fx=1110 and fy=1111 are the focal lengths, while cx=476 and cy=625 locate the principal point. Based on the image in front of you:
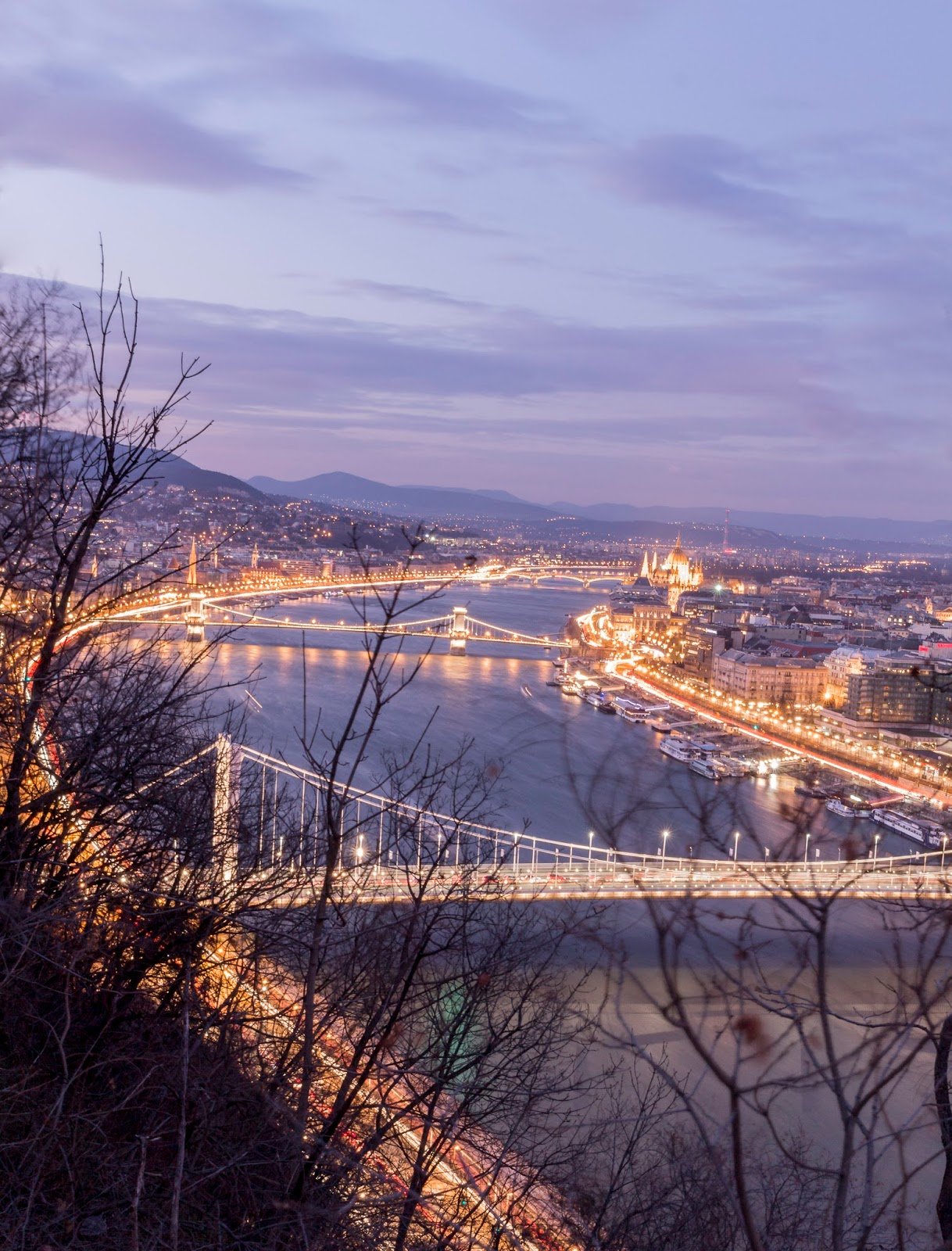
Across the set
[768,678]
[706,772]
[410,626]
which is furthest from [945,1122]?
[410,626]

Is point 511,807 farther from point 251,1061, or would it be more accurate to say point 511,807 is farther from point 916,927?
point 916,927

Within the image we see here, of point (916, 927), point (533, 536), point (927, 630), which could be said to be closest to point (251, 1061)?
point (916, 927)

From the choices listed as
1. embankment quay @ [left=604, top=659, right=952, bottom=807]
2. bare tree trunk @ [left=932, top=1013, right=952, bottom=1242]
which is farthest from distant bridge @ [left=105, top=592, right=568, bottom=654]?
bare tree trunk @ [left=932, top=1013, right=952, bottom=1242]

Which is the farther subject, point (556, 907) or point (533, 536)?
point (533, 536)

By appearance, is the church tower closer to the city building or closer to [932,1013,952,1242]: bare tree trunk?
[932,1013,952,1242]: bare tree trunk

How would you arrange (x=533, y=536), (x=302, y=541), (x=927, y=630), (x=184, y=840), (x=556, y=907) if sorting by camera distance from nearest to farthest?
1. (x=184, y=840)
2. (x=556, y=907)
3. (x=927, y=630)
4. (x=302, y=541)
5. (x=533, y=536)

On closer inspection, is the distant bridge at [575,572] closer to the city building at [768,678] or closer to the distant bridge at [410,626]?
the distant bridge at [410,626]
